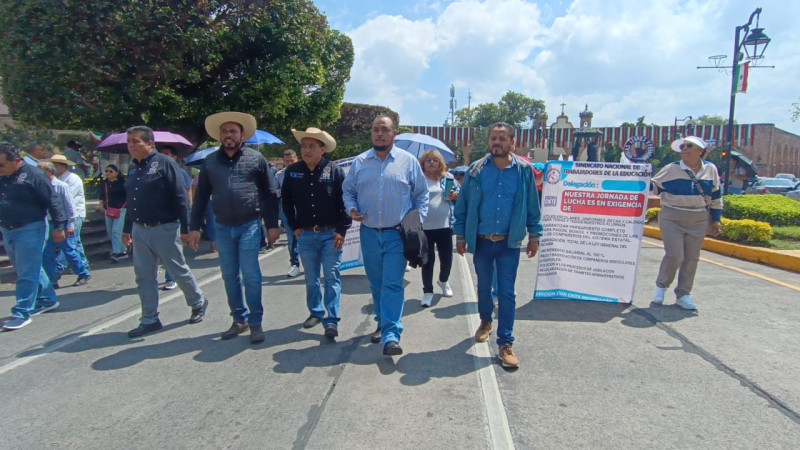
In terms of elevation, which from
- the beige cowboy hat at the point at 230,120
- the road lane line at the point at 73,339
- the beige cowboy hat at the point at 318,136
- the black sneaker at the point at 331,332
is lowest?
the road lane line at the point at 73,339

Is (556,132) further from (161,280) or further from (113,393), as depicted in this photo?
(113,393)

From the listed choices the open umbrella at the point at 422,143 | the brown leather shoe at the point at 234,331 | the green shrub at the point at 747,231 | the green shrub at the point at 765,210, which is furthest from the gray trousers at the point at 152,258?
the green shrub at the point at 765,210

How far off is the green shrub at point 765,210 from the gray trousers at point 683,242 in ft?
23.1

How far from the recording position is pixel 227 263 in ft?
14.5

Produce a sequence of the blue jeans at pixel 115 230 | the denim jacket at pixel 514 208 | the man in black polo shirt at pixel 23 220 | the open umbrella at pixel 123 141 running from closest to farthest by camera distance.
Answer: the denim jacket at pixel 514 208, the man in black polo shirt at pixel 23 220, the blue jeans at pixel 115 230, the open umbrella at pixel 123 141

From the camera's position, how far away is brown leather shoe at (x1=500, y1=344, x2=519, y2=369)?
144 inches

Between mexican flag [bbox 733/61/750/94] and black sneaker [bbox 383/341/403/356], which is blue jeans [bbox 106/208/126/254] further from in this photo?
mexican flag [bbox 733/61/750/94]

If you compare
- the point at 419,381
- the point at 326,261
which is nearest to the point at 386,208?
the point at 326,261

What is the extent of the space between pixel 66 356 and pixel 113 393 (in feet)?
3.83

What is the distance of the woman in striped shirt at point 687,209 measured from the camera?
17.1 ft

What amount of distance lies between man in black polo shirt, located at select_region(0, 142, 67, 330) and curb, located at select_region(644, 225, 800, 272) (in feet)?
34.9

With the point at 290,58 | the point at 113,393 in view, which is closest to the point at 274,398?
the point at 113,393

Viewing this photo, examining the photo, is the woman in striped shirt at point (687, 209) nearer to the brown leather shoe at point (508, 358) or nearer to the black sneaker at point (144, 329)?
the brown leather shoe at point (508, 358)

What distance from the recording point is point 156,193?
4.54 meters
